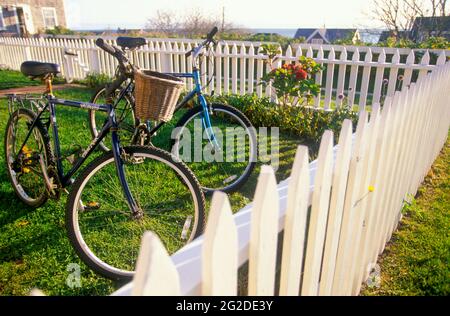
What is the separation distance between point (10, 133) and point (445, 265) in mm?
3762

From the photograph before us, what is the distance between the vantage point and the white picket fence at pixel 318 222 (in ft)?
2.75

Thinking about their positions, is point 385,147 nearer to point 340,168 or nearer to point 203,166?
point 340,168

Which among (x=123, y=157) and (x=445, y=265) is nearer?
(x=123, y=157)

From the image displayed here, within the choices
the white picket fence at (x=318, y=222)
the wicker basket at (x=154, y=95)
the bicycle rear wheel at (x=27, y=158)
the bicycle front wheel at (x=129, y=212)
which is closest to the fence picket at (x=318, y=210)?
the white picket fence at (x=318, y=222)

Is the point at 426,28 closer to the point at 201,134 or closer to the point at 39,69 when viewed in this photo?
the point at 201,134

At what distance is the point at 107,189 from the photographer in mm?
3225

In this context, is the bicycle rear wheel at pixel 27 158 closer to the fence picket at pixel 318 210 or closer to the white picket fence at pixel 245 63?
the white picket fence at pixel 245 63

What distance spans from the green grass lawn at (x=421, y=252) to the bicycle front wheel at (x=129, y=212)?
1.33 m
